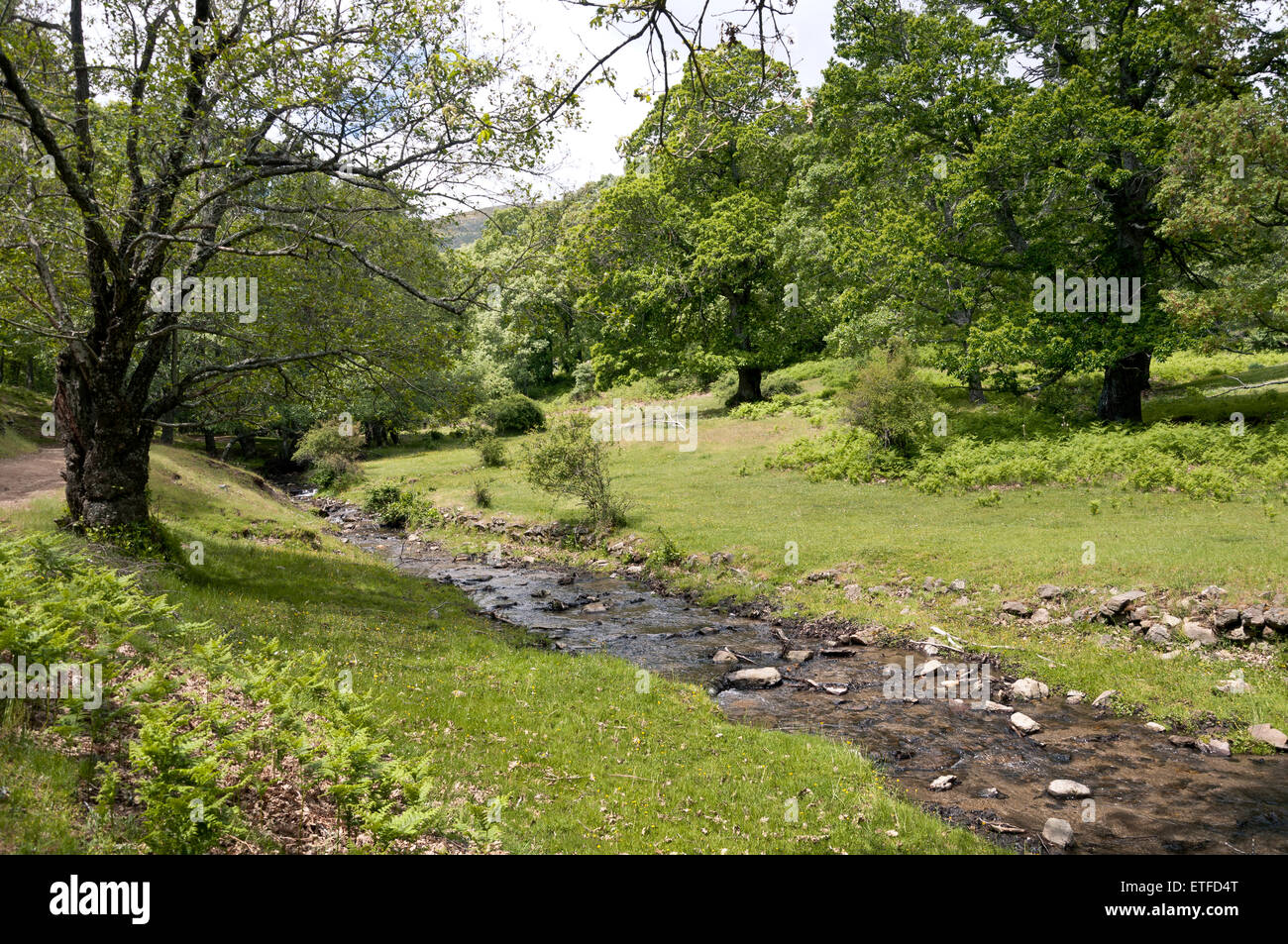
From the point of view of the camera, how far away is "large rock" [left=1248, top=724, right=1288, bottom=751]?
11.6 m

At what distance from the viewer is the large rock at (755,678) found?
15.4 metres

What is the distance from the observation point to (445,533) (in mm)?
33875

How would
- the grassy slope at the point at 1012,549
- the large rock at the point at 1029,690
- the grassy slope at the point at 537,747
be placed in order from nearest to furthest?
the grassy slope at the point at 537,747 → the large rock at the point at 1029,690 → the grassy slope at the point at 1012,549

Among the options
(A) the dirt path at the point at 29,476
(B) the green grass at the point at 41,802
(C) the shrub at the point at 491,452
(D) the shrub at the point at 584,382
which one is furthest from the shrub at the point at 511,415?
(B) the green grass at the point at 41,802

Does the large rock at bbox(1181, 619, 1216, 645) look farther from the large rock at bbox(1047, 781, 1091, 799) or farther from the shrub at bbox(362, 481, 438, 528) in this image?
the shrub at bbox(362, 481, 438, 528)

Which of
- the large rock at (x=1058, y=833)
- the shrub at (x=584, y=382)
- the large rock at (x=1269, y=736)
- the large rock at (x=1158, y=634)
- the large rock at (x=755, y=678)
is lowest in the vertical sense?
the large rock at (x=755, y=678)

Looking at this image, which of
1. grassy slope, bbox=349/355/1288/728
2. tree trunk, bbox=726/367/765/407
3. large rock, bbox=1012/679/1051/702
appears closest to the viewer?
large rock, bbox=1012/679/1051/702

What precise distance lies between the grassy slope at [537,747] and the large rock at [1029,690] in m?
5.13

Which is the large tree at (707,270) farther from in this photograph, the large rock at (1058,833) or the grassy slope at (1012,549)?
the large rock at (1058,833)

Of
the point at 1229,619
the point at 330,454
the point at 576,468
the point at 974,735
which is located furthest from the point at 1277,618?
the point at 330,454

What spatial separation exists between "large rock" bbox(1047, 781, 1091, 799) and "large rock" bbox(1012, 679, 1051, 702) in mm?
3711

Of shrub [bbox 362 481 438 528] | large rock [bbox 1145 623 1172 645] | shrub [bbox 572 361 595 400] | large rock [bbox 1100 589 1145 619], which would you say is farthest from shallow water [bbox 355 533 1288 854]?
shrub [bbox 572 361 595 400]

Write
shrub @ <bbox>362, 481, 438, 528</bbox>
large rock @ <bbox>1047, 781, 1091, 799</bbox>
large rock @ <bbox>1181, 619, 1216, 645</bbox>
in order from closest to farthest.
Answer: large rock @ <bbox>1047, 781, 1091, 799</bbox> < large rock @ <bbox>1181, 619, 1216, 645</bbox> < shrub @ <bbox>362, 481, 438, 528</bbox>
